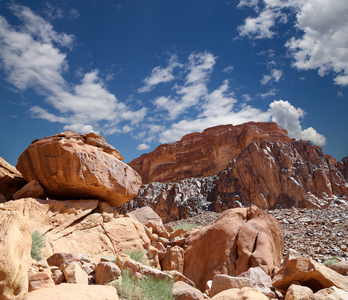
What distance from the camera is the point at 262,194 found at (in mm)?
42188

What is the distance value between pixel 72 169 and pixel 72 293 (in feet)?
24.4

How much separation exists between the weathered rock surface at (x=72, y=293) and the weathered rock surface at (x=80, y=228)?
15.9 ft

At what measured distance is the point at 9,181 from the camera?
37.5 feet

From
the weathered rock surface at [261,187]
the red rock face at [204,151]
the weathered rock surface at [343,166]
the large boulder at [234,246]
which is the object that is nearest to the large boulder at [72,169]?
the large boulder at [234,246]

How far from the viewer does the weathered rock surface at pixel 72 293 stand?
2993 mm

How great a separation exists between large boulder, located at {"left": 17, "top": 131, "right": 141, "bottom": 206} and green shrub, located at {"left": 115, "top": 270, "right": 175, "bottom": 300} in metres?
6.13

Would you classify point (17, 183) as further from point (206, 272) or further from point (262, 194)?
point (262, 194)

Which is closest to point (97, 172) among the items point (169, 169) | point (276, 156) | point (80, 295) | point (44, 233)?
point (44, 233)

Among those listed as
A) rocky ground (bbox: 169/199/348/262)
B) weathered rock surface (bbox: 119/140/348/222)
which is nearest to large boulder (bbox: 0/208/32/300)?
rocky ground (bbox: 169/199/348/262)

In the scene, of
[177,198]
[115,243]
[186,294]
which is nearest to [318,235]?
[115,243]

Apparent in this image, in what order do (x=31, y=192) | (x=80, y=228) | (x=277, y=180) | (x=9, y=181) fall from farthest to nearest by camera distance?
(x=277, y=180) → (x=9, y=181) → (x=31, y=192) → (x=80, y=228)

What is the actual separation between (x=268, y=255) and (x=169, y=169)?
57173 mm

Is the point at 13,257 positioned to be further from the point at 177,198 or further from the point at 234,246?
the point at 177,198

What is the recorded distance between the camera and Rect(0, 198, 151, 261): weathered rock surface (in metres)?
8.31
